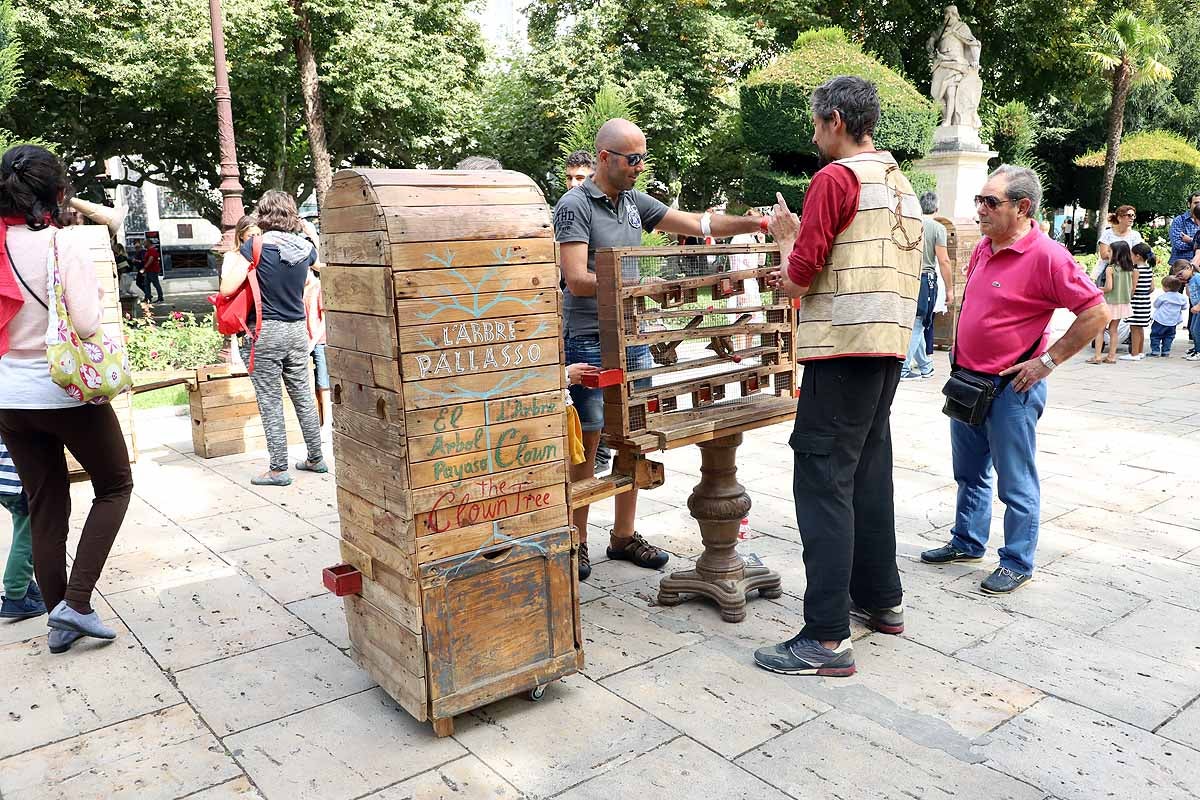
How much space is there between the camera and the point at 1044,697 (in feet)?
10.3

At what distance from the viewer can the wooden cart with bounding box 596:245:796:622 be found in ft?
11.3

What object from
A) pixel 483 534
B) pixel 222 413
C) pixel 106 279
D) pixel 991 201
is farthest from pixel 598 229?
pixel 222 413

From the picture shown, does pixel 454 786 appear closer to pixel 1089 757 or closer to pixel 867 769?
pixel 867 769

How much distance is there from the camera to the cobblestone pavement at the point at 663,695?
272 centimetres

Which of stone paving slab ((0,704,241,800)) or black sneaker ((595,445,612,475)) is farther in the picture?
black sneaker ((595,445,612,475))

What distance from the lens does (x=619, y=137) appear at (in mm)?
3777

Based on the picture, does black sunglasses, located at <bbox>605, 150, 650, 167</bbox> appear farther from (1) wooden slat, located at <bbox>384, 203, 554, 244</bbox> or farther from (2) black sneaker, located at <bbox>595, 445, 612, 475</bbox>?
(2) black sneaker, located at <bbox>595, 445, 612, 475</bbox>

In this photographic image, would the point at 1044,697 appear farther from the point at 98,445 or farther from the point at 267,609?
the point at 98,445

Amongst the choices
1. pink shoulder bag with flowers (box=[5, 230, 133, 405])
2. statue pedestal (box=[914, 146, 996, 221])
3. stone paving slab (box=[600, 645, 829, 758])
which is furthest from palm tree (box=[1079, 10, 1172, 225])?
pink shoulder bag with flowers (box=[5, 230, 133, 405])

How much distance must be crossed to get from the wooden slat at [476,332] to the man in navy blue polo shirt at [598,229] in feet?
1.74

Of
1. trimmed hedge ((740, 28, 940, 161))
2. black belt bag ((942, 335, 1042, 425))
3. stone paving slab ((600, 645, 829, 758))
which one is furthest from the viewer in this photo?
trimmed hedge ((740, 28, 940, 161))

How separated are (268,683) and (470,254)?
5.93 ft

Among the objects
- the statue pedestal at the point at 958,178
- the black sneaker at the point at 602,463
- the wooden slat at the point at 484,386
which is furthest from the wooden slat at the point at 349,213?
the statue pedestal at the point at 958,178

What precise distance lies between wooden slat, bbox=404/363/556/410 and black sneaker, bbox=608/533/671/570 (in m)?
1.66
